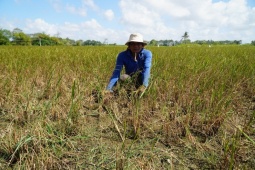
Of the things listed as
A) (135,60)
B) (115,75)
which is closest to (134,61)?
(135,60)

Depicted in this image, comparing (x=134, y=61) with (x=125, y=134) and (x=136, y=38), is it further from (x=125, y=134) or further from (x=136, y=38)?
(x=125, y=134)

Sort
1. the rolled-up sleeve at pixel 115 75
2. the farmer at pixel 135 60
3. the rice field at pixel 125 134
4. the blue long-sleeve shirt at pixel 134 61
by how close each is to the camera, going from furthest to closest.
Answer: the blue long-sleeve shirt at pixel 134 61 → the farmer at pixel 135 60 → the rolled-up sleeve at pixel 115 75 → the rice field at pixel 125 134

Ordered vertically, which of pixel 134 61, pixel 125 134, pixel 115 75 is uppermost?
pixel 134 61

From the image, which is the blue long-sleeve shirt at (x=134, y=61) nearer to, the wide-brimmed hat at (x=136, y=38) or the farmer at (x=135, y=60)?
the farmer at (x=135, y=60)

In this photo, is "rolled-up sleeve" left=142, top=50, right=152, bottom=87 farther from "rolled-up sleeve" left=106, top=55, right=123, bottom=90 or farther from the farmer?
"rolled-up sleeve" left=106, top=55, right=123, bottom=90

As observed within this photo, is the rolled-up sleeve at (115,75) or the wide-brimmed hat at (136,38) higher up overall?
the wide-brimmed hat at (136,38)

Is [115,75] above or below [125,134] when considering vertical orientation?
above

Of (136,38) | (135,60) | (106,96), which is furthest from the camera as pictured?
(135,60)

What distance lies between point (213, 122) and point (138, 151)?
775mm

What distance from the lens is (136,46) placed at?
9.49 feet

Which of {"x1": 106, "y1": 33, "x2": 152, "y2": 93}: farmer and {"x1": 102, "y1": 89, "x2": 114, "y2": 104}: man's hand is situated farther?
{"x1": 106, "y1": 33, "x2": 152, "y2": 93}: farmer

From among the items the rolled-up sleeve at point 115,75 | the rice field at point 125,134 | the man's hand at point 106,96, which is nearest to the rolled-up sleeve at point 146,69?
the rice field at point 125,134

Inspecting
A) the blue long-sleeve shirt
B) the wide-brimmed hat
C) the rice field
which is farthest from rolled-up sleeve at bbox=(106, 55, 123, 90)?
the wide-brimmed hat

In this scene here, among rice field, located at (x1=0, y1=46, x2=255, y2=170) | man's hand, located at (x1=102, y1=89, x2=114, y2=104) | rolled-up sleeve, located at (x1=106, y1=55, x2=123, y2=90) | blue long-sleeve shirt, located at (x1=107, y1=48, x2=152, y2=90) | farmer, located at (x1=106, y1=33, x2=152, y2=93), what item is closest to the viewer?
rice field, located at (x1=0, y1=46, x2=255, y2=170)
